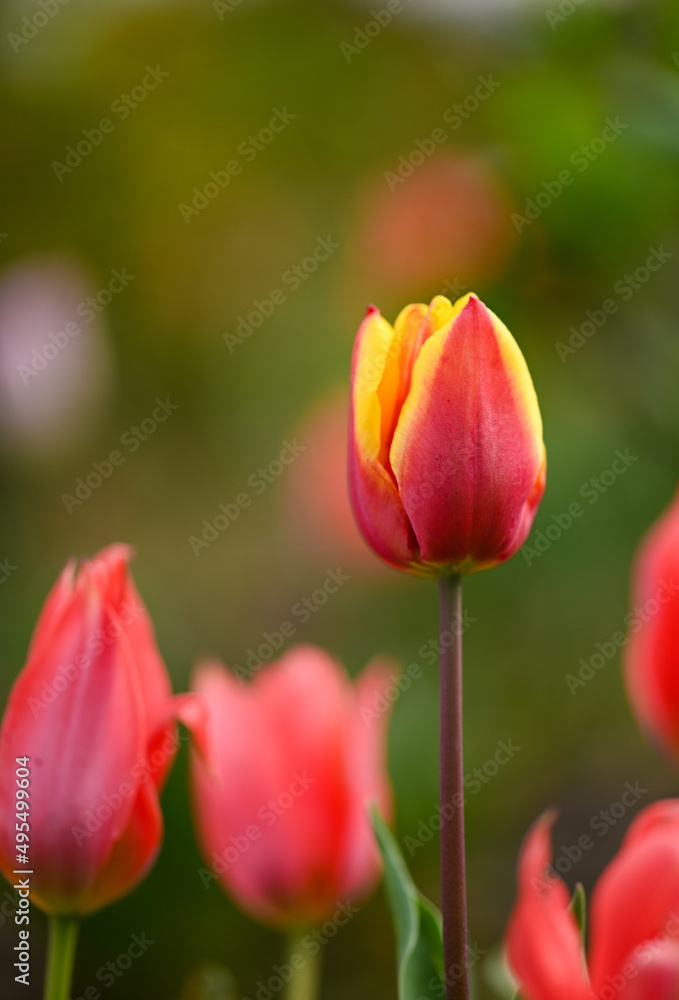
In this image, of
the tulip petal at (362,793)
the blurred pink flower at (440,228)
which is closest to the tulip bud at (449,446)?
the tulip petal at (362,793)

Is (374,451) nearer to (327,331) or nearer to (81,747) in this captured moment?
(81,747)

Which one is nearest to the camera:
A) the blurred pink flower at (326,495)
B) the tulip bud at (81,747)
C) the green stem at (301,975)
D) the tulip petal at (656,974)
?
the tulip petal at (656,974)

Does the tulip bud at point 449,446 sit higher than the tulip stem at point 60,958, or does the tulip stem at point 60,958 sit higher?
the tulip bud at point 449,446

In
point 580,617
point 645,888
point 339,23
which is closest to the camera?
point 645,888

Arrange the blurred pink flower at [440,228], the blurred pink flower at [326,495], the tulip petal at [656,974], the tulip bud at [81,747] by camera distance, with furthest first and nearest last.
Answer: the blurred pink flower at [326,495] < the blurred pink flower at [440,228] < the tulip bud at [81,747] < the tulip petal at [656,974]

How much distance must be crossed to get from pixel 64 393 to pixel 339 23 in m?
0.61

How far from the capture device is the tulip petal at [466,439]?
0.33 meters

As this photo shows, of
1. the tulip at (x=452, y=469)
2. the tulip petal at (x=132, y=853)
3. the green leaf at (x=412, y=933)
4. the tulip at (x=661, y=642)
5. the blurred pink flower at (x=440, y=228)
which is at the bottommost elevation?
the green leaf at (x=412, y=933)

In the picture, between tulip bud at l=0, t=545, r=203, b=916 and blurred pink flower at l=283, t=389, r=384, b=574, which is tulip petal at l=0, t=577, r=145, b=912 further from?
blurred pink flower at l=283, t=389, r=384, b=574

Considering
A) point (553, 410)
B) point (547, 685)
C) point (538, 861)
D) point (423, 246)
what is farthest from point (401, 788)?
point (538, 861)

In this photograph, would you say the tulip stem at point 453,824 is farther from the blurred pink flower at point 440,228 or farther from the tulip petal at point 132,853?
the blurred pink flower at point 440,228

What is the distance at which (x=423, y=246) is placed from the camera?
1.14m

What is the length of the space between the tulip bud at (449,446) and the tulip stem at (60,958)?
0.19 meters

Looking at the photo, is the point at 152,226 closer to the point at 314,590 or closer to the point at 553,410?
the point at 314,590
